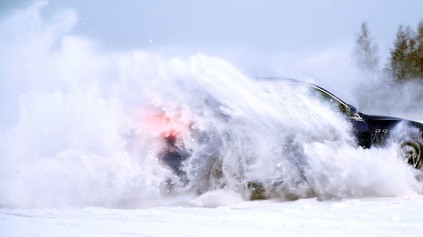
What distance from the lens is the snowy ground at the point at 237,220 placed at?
463 centimetres

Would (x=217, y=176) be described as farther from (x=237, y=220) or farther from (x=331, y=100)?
(x=331, y=100)

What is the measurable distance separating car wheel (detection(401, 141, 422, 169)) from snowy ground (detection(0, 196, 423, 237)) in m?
1.13

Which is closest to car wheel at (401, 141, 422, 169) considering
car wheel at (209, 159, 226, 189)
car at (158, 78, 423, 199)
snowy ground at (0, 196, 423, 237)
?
car at (158, 78, 423, 199)

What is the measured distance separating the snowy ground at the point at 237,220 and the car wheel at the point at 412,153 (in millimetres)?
1135

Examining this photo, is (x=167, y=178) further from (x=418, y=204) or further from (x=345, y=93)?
(x=345, y=93)

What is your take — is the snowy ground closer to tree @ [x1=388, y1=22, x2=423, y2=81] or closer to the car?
the car

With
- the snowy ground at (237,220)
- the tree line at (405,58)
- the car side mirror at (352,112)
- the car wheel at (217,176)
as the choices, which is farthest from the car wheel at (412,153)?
the tree line at (405,58)

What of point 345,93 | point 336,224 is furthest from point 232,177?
point 345,93

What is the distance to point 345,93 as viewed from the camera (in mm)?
37719

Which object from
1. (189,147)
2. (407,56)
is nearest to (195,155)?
(189,147)

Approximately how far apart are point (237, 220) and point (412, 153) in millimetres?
3410

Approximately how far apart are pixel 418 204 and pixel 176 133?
2931 mm

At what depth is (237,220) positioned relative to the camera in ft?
16.8

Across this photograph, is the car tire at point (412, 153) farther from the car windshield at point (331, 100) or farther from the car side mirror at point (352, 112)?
the car windshield at point (331, 100)
